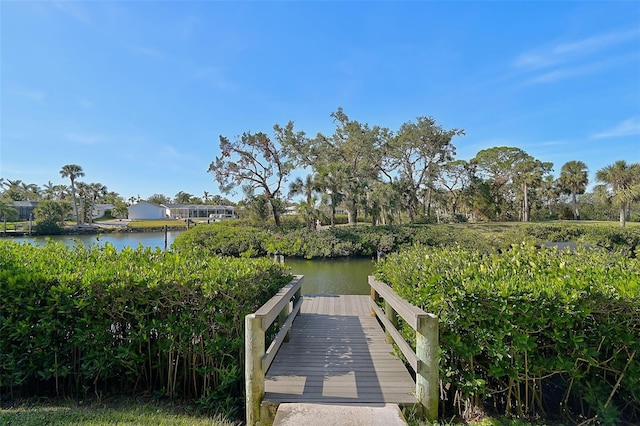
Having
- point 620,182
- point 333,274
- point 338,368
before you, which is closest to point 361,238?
point 333,274

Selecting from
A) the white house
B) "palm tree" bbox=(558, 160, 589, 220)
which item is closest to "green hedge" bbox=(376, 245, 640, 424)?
"palm tree" bbox=(558, 160, 589, 220)

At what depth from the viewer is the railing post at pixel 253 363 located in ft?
7.37

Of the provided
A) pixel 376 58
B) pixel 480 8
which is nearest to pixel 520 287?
pixel 480 8

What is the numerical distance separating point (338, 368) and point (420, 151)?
25.4 meters

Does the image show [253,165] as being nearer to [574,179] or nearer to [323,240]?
[323,240]

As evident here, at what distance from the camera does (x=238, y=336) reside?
2.62 metres

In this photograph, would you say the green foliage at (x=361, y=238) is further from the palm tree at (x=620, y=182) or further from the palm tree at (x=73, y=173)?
the palm tree at (x=73, y=173)

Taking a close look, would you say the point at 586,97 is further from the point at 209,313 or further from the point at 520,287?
the point at 209,313

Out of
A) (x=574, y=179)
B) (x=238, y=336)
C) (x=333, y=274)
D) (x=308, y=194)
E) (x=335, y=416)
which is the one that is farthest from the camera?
(x=574, y=179)

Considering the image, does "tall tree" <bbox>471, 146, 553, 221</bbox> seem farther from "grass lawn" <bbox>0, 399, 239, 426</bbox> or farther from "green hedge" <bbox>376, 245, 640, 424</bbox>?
"grass lawn" <bbox>0, 399, 239, 426</bbox>

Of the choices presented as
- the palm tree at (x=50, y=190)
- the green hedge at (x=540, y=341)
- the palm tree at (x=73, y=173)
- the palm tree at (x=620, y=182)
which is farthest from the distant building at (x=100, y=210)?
the palm tree at (x=620, y=182)

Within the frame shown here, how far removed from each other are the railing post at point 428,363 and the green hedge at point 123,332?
1.47 m

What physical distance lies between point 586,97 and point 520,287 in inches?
434

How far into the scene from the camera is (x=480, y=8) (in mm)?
6324
